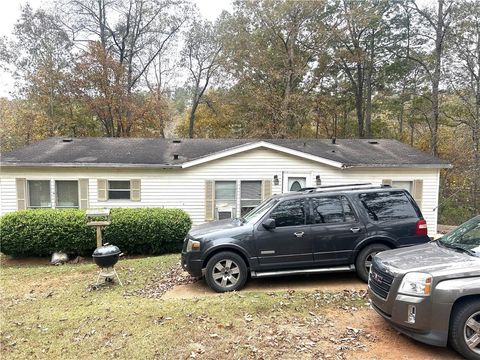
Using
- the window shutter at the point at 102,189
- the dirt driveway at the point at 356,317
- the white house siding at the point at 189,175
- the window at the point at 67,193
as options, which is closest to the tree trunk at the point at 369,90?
the white house siding at the point at 189,175

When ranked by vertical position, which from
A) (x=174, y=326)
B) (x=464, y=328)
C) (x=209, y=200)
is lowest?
(x=174, y=326)

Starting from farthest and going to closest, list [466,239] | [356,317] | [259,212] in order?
[259,212] → [356,317] → [466,239]

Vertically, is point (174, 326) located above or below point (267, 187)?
below

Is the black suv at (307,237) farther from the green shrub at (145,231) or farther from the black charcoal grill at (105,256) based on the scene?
the green shrub at (145,231)

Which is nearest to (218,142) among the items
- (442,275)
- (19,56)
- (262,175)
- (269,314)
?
(262,175)

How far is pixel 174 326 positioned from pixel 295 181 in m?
8.36

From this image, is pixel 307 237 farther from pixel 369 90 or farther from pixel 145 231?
pixel 369 90

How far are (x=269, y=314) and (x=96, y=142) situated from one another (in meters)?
12.4

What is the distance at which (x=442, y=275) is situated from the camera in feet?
11.5

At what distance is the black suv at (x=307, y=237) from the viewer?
5.82 m

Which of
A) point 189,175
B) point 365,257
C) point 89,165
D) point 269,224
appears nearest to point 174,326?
point 269,224

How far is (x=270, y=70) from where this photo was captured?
22.3 meters

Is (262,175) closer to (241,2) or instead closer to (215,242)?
(215,242)

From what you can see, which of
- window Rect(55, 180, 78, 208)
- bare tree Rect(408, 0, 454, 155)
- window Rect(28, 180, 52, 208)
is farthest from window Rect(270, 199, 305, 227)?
bare tree Rect(408, 0, 454, 155)
